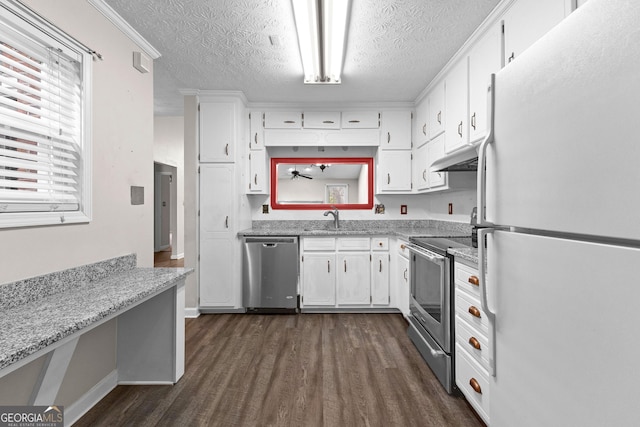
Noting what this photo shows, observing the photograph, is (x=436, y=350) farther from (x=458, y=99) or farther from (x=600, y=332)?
(x=458, y=99)

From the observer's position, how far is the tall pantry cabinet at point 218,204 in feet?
11.2

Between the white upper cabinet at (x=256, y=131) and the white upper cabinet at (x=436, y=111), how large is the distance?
1.96 m

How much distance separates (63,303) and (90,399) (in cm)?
85

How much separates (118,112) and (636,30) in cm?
243

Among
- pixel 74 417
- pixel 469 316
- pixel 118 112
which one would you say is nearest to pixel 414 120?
pixel 469 316

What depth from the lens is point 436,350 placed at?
6.98ft

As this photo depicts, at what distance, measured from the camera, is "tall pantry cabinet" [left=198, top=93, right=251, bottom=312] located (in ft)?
11.2

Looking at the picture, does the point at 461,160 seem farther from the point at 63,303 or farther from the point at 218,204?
the point at 218,204

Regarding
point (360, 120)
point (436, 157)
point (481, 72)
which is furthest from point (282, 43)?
point (436, 157)

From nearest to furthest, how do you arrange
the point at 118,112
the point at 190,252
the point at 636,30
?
the point at 636,30 < the point at 118,112 < the point at 190,252

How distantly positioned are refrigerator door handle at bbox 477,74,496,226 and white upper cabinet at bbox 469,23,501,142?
3.03 feet

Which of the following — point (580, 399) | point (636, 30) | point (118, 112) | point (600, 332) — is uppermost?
point (118, 112)

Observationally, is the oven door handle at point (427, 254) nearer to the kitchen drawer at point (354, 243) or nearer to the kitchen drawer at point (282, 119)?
the kitchen drawer at point (354, 243)

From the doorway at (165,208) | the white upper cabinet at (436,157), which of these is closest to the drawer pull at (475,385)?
the white upper cabinet at (436,157)
